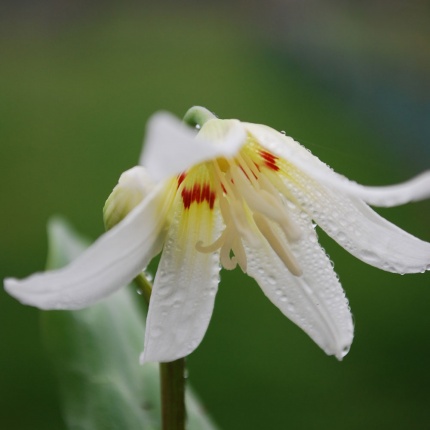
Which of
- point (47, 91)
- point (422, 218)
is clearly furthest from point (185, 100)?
point (422, 218)

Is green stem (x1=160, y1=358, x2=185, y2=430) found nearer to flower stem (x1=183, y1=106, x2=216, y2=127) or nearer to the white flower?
the white flower

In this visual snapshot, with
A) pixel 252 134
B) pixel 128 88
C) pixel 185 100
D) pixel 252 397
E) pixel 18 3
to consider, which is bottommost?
pixel 252 397

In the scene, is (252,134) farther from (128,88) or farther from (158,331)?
(128,88)

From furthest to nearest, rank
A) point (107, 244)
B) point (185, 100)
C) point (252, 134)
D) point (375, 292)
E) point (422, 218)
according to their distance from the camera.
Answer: point (185, 100) < point (422, 218) < point (375, 292) < point (252, 134) < point (107, 244)

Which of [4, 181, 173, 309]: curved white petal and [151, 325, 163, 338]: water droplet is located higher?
[4, 181, 173, 309]: curved white petal

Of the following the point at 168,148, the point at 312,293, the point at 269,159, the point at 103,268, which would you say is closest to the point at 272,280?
the point at 312,293

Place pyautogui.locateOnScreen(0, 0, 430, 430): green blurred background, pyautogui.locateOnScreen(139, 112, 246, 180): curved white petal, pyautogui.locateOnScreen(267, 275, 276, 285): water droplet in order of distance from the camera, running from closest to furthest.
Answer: pyautogui.locateOnScreen(139, 112, 246, 180): curved white petal, pyautogui.locateOnScreen(267, 275, 276, 285): water droplet, pyautogui.locateOnScreen(0, 0, 430, 430): green blurred background

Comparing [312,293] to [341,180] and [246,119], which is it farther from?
[246,119]

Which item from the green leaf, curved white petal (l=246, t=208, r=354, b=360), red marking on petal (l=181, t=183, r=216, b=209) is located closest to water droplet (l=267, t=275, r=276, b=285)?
curved white petal (l=246, t=208, r=354, b=360)
